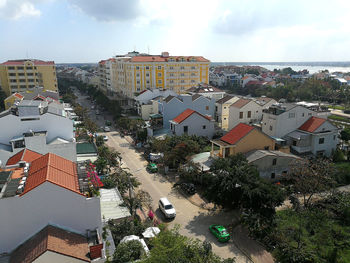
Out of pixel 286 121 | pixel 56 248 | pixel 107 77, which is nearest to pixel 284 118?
pixel 286 121

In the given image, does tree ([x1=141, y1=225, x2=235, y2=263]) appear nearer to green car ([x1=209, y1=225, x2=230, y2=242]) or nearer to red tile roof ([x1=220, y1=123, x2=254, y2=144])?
green car ([x1=209, y1=225, x2=230, y2=242])

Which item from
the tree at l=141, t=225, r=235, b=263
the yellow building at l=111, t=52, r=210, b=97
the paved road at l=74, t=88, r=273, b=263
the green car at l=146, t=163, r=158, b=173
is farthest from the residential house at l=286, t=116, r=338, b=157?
the yellow building at l=111, t=52, r=210, b=97

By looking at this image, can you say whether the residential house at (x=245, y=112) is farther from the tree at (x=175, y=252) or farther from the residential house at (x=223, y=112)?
the tree at (x=175, y=252)

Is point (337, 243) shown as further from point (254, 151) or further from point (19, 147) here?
point (19, 147)

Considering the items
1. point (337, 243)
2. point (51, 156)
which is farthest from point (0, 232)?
point (337, 243)

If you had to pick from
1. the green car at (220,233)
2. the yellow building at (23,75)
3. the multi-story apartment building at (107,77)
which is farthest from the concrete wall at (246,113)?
the yellow building at (23,75)

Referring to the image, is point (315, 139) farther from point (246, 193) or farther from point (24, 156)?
point (24, 156)
